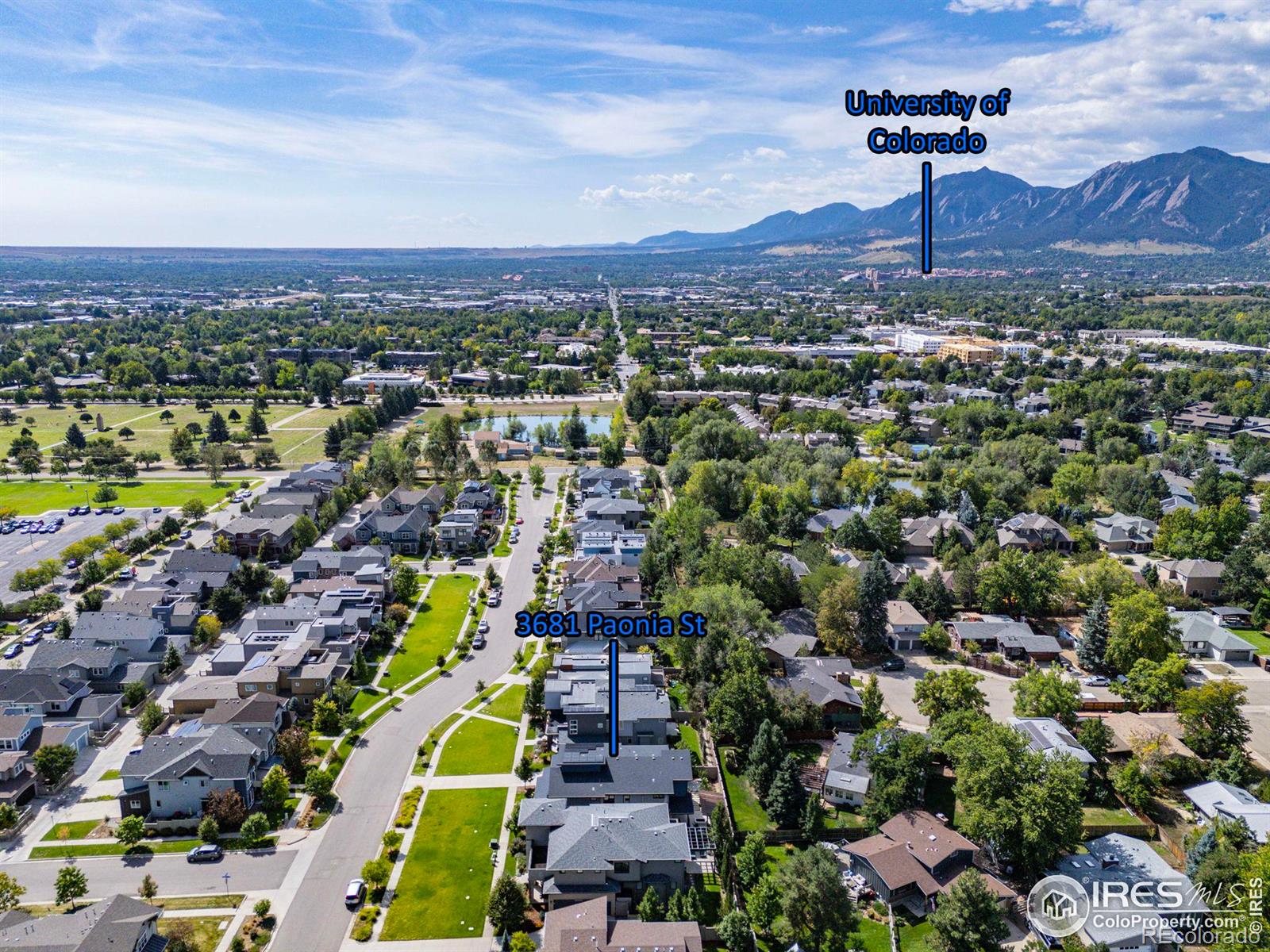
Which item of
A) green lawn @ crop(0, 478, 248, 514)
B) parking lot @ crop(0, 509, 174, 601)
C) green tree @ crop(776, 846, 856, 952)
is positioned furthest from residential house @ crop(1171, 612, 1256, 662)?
green lawn @ crop(0, 478, 248, 514)

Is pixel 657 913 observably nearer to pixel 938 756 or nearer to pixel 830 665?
pixel 938 756

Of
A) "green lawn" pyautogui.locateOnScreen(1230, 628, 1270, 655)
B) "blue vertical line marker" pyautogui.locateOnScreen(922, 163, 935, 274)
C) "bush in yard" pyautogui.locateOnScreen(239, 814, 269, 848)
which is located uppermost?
"blue vertical line marker" pyautogui.locateOnScreen(922, 163, 935, 274)

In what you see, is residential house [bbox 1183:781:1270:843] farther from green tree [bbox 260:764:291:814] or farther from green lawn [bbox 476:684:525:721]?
green tree [bbox 260:764:291:814]

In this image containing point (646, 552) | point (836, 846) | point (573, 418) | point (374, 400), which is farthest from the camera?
point (374, 400)

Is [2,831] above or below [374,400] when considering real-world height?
below

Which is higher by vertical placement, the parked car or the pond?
the pond

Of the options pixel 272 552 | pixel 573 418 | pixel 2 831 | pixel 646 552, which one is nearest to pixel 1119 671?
pixel 646 552
